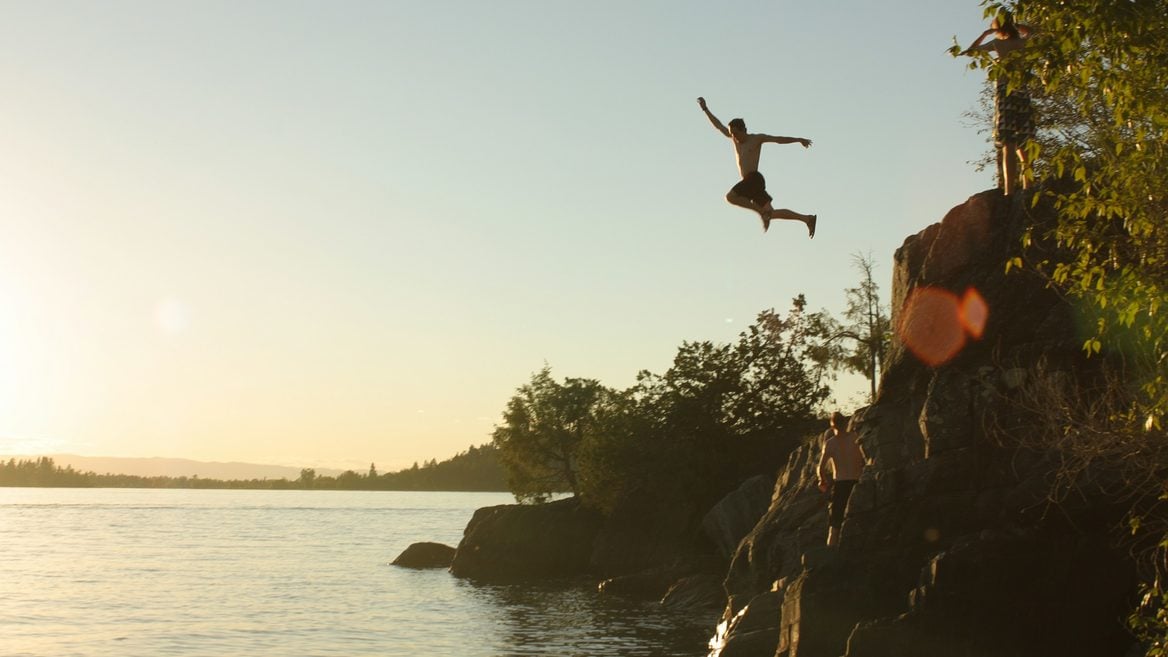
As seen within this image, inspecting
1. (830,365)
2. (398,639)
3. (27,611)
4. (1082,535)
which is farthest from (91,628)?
(1082,535)

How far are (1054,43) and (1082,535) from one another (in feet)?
36.1

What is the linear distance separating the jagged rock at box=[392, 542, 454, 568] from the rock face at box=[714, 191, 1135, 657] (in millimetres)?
41369

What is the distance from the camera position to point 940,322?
80.0 feet

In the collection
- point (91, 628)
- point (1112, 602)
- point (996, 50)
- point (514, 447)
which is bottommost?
point (91, 628)

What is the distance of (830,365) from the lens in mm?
50750

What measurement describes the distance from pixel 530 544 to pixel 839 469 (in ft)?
123

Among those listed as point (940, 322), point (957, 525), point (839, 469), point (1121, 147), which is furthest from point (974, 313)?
point (1121, 147)

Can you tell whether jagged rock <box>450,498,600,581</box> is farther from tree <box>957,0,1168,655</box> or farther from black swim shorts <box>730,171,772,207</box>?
tree <box>957,0,1168,655</box>

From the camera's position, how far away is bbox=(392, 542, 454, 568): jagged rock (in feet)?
219

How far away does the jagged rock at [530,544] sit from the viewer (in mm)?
58156

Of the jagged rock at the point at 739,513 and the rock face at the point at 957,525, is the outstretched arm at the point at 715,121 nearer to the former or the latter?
the rock face at the point at 957,525

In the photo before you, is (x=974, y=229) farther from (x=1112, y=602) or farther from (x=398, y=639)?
(x=398, y=639)

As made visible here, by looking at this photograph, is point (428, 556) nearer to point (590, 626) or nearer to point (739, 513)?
point (739, 513)

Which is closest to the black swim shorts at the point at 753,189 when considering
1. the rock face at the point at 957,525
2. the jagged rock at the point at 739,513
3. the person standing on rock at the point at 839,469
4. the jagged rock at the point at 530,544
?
the rock face at the point at 957,525
